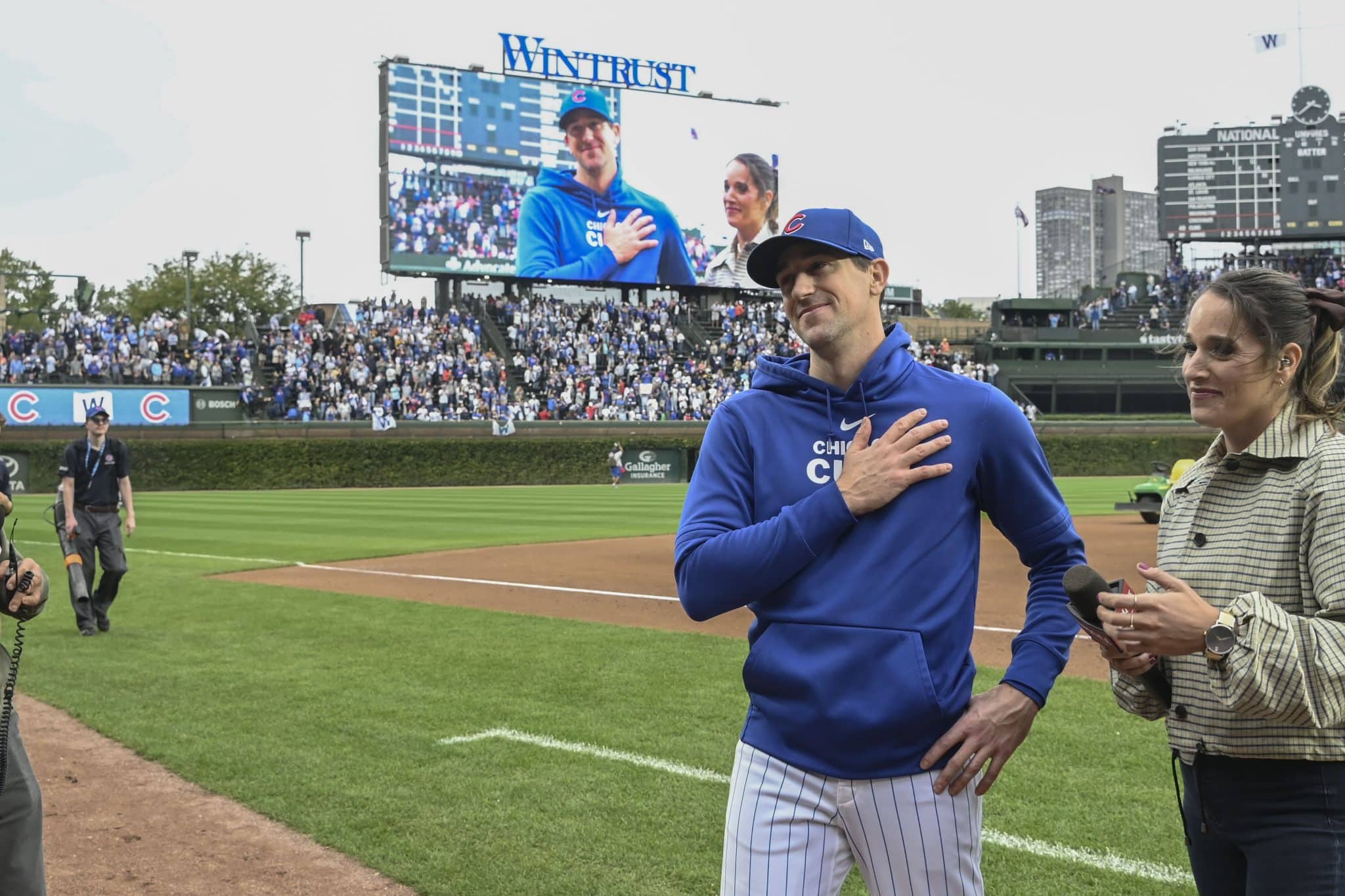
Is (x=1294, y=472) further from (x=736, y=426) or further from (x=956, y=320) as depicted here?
(x=956, y=320)

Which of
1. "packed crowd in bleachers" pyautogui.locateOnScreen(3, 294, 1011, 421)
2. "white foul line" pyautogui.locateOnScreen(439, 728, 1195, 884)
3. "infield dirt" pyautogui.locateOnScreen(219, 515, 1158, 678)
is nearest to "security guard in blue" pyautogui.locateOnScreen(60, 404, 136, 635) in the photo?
"infield dirt" pyautogui.locateOnScreen(219, 515, 1158, 678)

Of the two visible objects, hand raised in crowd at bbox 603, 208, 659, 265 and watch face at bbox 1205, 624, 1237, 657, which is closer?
watch face at bbox 1205, 624, 1237, 657

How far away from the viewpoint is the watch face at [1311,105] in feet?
217

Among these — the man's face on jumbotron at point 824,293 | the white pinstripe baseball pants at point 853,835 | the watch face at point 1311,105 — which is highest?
the watch face at point 1311,105

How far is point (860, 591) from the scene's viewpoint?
267 cm

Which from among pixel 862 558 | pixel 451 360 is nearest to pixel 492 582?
pixel 862 558

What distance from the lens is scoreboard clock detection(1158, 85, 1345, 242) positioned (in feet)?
218

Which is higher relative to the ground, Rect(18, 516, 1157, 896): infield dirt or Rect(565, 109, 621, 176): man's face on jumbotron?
Rect(565, 109, 621, 176): man's face on jumbotron

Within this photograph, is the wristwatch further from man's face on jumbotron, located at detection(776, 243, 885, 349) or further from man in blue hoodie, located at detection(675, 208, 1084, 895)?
man's face on jumbotron, located at detection(776, 243, 885, 349)

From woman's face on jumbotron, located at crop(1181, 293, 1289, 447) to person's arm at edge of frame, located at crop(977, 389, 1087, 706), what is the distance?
1.25ft

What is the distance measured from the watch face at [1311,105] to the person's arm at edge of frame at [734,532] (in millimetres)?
74294

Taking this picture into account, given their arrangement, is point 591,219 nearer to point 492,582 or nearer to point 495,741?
point 492,582

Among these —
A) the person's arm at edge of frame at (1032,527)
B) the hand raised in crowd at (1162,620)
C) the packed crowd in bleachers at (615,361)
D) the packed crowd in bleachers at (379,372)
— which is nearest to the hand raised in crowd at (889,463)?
the person's arm at edge of frame at (1032,527)

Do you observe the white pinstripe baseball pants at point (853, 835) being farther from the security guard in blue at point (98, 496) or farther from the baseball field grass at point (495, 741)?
the security guard in blue at point (98, 496)
